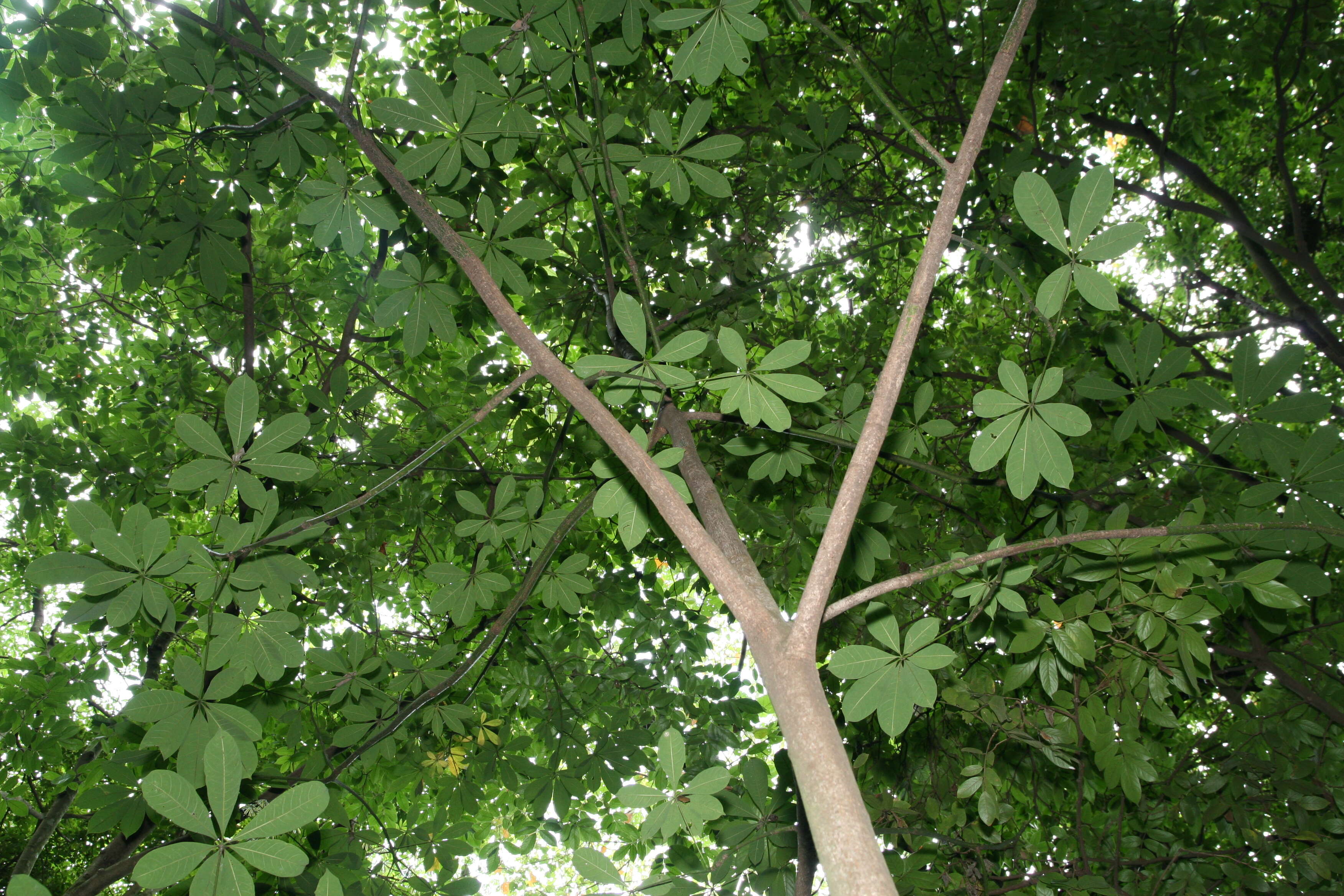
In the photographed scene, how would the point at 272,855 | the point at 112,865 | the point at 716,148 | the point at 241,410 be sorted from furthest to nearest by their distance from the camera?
1. the point at 112,865
2. the point at 716,148
3. the point at 241,410
4. the point at 272,855

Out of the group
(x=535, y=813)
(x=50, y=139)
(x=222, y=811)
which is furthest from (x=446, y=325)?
A: (x=50, y=139)

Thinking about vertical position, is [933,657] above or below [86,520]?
below

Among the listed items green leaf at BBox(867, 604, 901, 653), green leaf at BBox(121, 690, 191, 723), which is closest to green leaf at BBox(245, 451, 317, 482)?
green leaf at BBox(121, 690, 191, 723)

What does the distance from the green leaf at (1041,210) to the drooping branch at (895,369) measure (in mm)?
73

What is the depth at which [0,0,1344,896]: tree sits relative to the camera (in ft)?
3.62

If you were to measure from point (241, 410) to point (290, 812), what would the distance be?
635 mm

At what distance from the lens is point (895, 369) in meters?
0.90

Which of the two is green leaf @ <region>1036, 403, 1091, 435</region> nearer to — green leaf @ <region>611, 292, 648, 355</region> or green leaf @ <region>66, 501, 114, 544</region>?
green leaf @ <region>611, 292, 648, 355</region>

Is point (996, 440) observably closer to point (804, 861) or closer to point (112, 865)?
point (804, 861)

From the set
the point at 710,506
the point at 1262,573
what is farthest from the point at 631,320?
the point at 1262,573

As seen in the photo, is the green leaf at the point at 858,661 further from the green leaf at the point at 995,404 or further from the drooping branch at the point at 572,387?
the green leaf at the point at 995,404

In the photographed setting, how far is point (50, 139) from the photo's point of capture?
435 centimetres

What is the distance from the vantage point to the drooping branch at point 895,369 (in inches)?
32.7

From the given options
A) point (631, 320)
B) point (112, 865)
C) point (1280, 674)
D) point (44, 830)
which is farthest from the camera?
point (44, 830)
